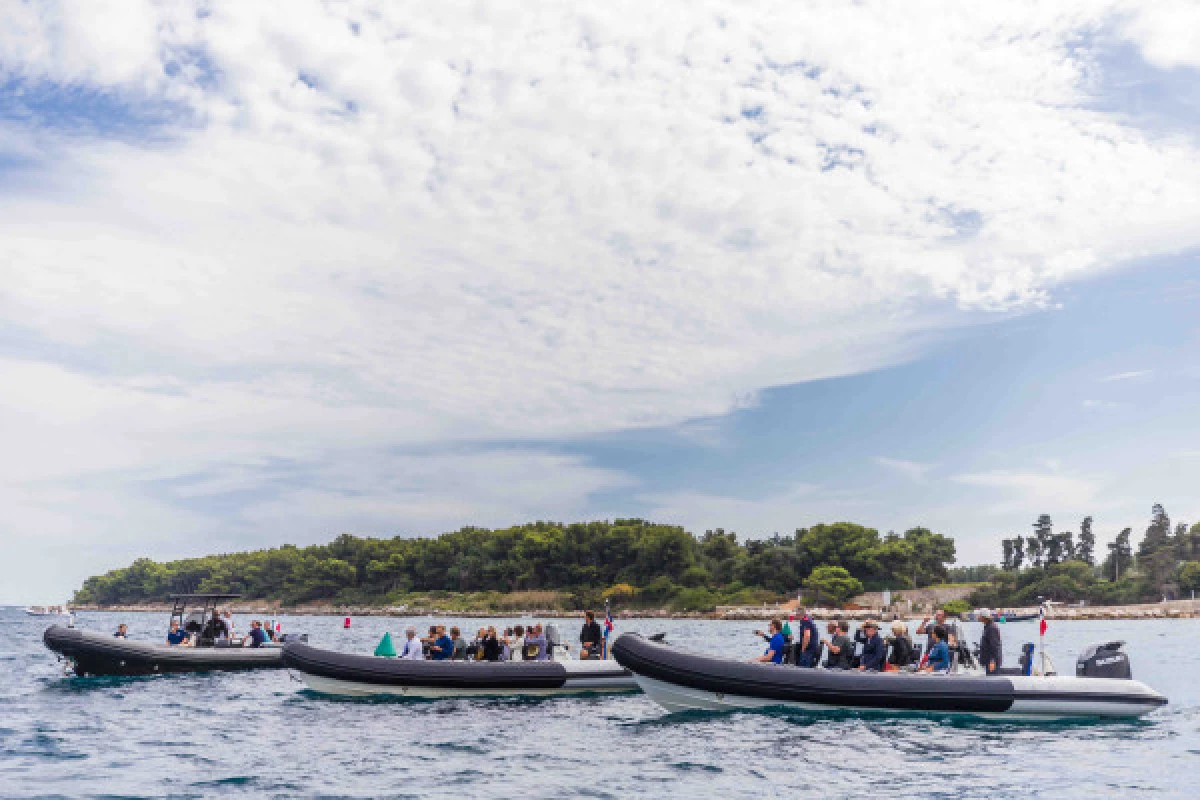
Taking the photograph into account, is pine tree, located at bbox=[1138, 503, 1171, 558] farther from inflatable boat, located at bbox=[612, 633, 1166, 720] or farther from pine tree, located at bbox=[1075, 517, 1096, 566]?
inflatable boat, located at bbox=[612, 633, 1166, 720]

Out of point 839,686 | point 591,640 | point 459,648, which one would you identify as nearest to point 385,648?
point 459,648

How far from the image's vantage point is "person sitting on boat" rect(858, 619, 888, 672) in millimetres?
18812

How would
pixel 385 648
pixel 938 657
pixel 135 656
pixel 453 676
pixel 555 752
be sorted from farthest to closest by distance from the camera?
1. pixel 135 656
2. pixel 385 648
3. pixel 453 676
4. pixel 938 657
5. pixel 555 752

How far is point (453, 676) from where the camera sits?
21.1 metres

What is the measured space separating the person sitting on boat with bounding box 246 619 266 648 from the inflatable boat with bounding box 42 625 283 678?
803 mm

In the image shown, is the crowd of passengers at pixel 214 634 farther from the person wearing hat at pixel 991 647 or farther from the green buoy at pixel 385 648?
the person wearing hat at pixel 991 647

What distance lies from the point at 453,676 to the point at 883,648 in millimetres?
8690

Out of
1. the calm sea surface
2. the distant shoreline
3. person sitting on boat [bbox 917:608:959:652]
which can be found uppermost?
person sitting on boat [bbox 917:608:959:652]

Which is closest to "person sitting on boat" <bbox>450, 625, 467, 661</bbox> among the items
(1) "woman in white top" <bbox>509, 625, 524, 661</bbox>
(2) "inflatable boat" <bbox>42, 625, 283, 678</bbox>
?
(1) "woman in white top" <bbox>509, 625, 524, 661</bbox>

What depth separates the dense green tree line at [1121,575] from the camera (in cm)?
12950

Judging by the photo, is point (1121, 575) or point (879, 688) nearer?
point (879, 688)

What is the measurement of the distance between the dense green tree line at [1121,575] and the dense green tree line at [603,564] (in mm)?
9828

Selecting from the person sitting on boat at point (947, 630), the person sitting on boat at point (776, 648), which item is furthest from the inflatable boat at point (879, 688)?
the person sitting on boat at point (776, 648)

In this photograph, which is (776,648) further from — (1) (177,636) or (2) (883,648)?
(1) (177,636)
